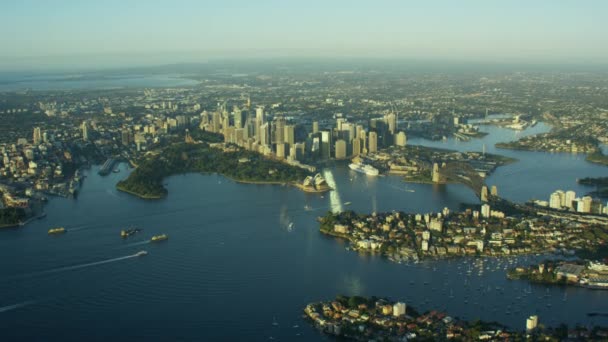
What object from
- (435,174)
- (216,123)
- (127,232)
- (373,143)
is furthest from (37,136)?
(435,174)

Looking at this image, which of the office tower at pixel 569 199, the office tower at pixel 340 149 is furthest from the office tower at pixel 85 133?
the office tower at pixel 569 199

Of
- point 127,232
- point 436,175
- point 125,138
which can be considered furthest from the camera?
point 125,138

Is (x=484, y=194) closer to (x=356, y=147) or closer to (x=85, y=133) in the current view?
(x=356, y=147)

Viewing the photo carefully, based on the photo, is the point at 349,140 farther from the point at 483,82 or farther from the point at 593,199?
the point at 483,82

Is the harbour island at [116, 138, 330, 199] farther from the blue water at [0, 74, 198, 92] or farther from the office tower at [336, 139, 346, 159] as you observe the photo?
the blue water at [0, 74, 198, 92]

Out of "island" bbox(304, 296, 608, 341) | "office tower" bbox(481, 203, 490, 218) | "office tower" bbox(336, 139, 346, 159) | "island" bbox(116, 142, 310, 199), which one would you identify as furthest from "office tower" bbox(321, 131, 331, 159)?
"island" bbox(304, 296, 608, 341)

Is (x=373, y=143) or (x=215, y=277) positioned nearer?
(x=215, y=277)
